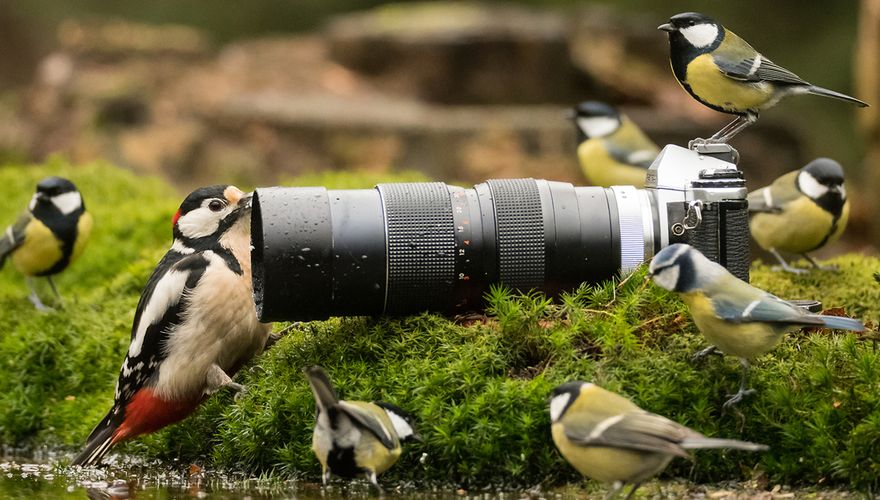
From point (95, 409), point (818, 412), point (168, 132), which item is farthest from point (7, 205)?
point (818, 412)

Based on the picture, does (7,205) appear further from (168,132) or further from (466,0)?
(466,0)

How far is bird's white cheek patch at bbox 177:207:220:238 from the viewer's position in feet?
20.6

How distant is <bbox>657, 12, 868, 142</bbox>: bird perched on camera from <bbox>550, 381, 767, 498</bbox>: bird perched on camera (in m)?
1.85

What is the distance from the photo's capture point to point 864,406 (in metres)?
5.33

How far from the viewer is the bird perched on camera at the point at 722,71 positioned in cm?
597

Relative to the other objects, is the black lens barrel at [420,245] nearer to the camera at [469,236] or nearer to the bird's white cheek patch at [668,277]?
the camera at [469,236]

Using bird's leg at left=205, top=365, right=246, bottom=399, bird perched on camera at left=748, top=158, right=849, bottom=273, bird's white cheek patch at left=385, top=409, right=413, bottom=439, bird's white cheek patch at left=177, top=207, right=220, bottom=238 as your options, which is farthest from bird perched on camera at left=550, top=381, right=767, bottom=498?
bird perched on camera at left=748, top=158, right=849, bottom=273

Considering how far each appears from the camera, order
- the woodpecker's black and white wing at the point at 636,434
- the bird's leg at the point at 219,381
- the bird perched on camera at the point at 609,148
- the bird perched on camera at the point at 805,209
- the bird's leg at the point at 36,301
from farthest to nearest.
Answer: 1. the bird perched on camera at the point at 609,148
2. the bird's leg at the point at 36,301
3. the bird perched on camera at the point at 805,209
4. the bird's leg at the point at 219,381
5. the woodpecker's black and white wing at the point at 636,434

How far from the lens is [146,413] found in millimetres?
6012

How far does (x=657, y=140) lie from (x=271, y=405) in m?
8.41

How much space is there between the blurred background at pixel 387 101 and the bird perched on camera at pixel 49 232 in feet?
15.6

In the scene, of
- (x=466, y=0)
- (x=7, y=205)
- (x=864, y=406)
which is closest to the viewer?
(x=864, y=406)

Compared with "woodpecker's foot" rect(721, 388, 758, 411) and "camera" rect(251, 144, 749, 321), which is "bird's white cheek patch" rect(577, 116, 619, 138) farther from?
"woodpecker's foot" rect(721, 388, 758, 411)

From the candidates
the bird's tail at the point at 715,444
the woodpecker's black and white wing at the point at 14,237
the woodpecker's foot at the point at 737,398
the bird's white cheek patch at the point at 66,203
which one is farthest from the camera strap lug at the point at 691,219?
the woodpecker's black and white wing at the point at 14,237
